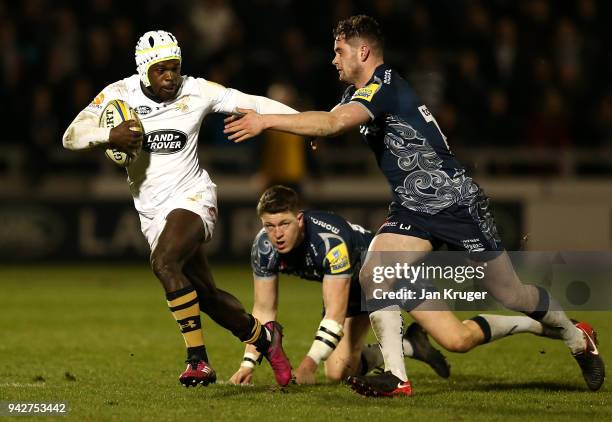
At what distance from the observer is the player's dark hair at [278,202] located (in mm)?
7203

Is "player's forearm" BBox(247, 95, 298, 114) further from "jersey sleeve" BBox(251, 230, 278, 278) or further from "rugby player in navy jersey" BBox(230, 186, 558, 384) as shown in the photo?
"jersey sleeve" BBox(251, 230, 278, 278)

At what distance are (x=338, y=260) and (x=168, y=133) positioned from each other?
1.33 m

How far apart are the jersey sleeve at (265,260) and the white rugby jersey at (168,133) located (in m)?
0.56

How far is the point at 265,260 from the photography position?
7.46 metres

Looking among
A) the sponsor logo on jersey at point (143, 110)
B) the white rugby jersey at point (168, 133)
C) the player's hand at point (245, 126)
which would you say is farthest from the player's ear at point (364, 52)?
the sponsor logo on jersey at point (143, 110)

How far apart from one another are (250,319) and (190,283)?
49 cm

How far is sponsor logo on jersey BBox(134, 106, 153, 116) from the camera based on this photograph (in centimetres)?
735

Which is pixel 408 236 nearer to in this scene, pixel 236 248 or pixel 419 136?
pixel 419 136

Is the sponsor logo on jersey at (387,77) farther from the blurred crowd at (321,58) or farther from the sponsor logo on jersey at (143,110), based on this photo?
the blurred crowd at (321,58)

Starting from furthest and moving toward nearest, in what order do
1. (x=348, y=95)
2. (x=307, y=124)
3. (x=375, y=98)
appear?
1. (x=348, y=95)
2. (x=375, y=98)
3. (x=307, y=124)

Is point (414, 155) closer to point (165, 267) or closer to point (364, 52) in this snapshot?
point (364, 52)

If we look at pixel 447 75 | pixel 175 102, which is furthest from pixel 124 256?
pixel 175 102

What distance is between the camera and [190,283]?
22.8 feet

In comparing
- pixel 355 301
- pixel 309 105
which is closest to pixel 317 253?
pixel 355 301
